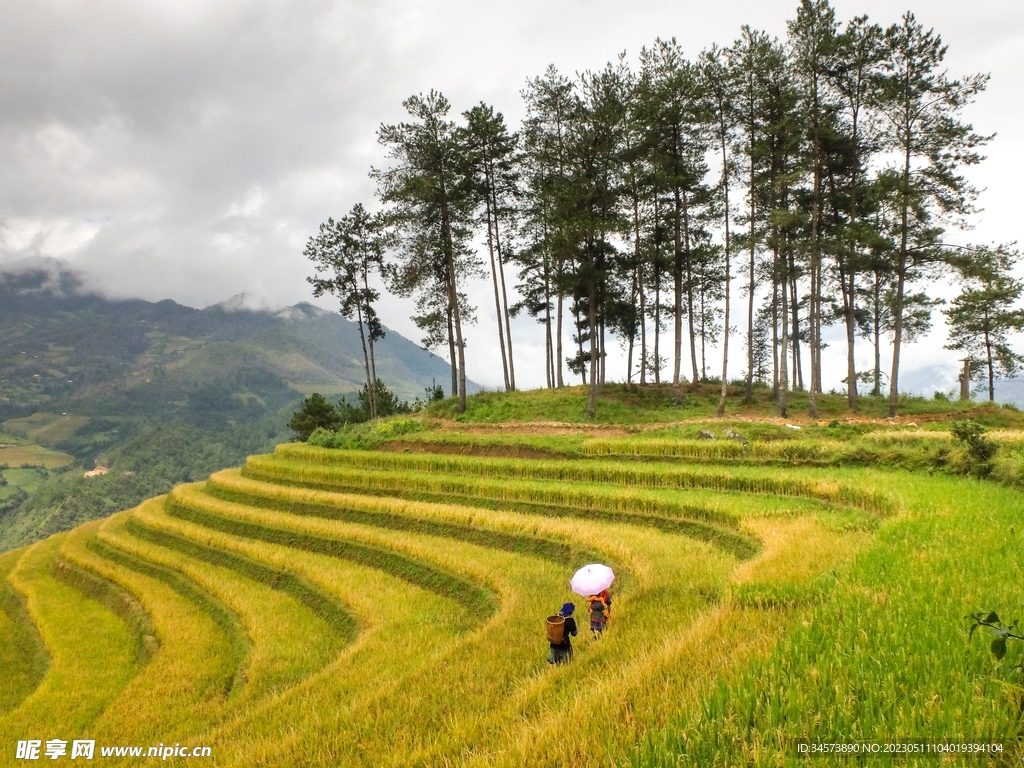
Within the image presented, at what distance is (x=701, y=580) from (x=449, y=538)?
29.7ft

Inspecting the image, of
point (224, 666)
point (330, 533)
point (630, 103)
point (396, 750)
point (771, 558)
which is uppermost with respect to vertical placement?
point (630, 103)

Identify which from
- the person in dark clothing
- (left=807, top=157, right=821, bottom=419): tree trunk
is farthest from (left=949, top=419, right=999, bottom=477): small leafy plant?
the person in dark clothing

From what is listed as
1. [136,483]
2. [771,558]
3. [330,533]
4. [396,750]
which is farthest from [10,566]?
[136,483]

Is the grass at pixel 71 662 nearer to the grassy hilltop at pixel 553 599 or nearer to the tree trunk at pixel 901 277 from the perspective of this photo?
the grassy hilltop at pixel 553 599

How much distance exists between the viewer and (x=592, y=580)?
7.72 m

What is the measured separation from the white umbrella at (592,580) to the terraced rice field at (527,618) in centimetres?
79

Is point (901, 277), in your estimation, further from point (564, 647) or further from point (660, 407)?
point (564, 647)

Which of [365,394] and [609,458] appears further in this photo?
[365,394]

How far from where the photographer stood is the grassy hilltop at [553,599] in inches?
165

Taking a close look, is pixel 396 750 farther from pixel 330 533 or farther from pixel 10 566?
pixel 10 566

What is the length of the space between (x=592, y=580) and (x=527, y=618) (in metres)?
2.75

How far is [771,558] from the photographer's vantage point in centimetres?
897

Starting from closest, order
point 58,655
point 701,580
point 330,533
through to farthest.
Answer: point 701,580 < point 58,655 < point 330,533

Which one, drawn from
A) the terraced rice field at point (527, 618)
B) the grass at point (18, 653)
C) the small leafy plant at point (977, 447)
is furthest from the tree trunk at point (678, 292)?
the grass at point (18, 653)
